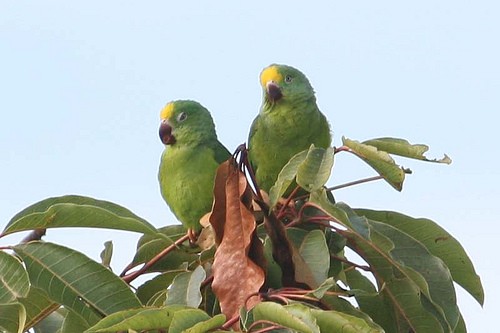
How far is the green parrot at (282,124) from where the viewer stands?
2.82m

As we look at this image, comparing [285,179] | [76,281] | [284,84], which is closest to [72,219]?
[76,281]

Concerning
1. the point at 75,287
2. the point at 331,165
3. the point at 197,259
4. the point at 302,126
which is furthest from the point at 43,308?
the point at 302,126

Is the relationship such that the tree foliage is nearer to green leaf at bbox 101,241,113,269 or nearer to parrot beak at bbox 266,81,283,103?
green leaf at bbox 101,241,113,269

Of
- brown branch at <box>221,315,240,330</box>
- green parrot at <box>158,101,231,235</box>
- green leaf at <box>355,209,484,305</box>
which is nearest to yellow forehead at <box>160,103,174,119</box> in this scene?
green parrot at <box>158,101,231,235</box>

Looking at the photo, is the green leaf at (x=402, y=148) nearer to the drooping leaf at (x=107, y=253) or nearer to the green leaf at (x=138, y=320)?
the green leaf at (x=138, y=320)

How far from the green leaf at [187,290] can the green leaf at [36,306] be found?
290 mm

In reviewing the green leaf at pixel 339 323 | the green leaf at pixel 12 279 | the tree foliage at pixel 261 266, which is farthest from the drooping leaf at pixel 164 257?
the green leaf at pixel 339 323

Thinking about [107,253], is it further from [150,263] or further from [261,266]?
[261,266]

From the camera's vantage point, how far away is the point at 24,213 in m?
1.90

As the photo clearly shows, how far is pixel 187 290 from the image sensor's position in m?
1.83

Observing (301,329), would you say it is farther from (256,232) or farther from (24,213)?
(24,213)

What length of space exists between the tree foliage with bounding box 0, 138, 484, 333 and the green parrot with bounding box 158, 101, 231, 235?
747mm

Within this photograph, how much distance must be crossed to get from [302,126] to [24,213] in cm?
129

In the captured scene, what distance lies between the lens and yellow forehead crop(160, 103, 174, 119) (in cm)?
319
